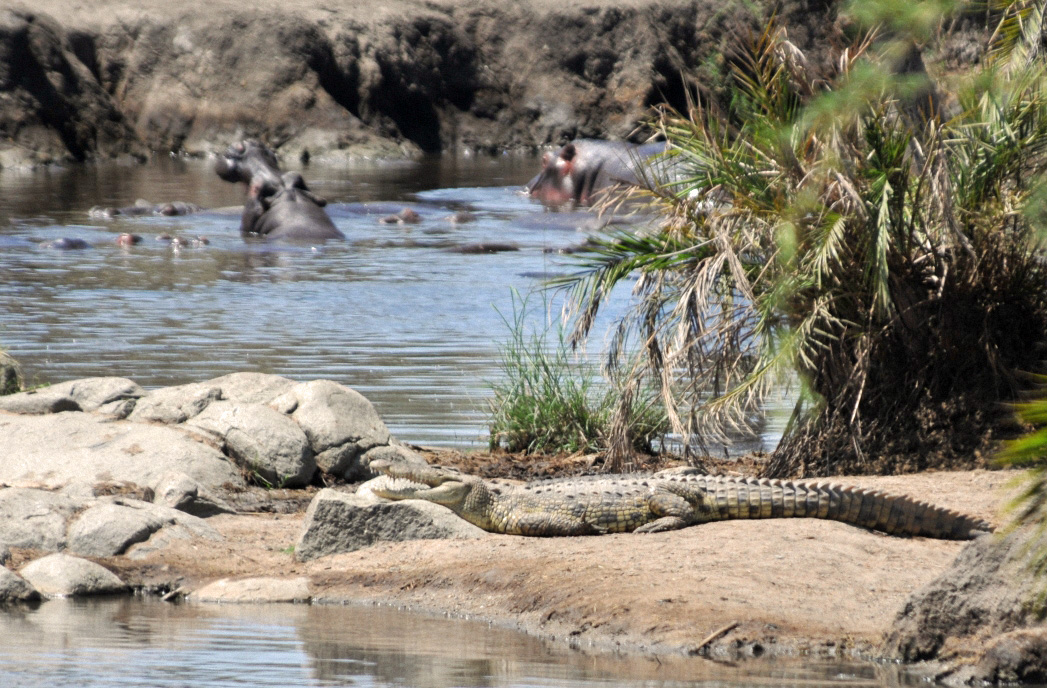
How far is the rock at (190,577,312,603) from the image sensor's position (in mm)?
6168

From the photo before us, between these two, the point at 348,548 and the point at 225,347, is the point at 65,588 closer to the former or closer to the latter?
the point at 348,548

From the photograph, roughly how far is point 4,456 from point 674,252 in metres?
3.94

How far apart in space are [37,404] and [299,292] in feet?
28.1

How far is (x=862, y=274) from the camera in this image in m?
7.77

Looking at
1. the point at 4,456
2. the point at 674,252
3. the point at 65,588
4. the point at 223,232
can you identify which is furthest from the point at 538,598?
the point at 223,232

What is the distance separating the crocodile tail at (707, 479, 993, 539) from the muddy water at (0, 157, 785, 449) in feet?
10.6

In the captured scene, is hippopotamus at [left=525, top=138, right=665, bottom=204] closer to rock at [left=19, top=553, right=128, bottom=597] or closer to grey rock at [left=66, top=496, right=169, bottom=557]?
grey rock at [left=66, top=496, right=169, bottom=557]

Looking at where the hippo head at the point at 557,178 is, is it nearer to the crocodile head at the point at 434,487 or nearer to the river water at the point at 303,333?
the river water at the point at 303,333

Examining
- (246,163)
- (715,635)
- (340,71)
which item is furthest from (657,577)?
(340,71)

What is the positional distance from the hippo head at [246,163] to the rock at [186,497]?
639 inches

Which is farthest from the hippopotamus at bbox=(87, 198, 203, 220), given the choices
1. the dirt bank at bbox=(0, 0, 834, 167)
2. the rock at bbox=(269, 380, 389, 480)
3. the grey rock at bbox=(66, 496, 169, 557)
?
the grey rock at bbox=(66, 496, 169, 557)

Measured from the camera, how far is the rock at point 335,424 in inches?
338

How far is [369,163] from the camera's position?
34062 millimetres

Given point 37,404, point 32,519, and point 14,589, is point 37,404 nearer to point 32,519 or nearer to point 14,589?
point 32,519
